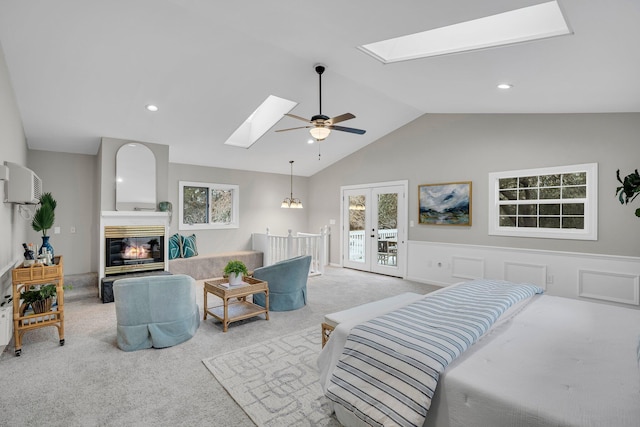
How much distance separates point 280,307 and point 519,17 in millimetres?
4038

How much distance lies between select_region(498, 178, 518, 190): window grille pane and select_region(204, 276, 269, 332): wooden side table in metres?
4.10

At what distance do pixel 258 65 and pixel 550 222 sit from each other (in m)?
4.74

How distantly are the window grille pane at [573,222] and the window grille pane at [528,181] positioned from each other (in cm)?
65

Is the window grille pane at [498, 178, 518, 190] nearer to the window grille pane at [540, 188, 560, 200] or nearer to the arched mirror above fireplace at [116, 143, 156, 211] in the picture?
the window grille pane at [540, 188, 560, 200]

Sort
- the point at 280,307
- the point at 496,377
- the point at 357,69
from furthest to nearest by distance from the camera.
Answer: the point at 280,307 → the point at 357,69 → the point at 496,377

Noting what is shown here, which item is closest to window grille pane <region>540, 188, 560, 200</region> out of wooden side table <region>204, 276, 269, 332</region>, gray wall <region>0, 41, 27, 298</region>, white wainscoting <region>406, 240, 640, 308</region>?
white wainscoting <region>406, 240, 640, 308</region>

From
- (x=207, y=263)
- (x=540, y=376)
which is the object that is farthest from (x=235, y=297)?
(x=540, y=376)

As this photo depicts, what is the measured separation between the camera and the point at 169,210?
5.62 metres

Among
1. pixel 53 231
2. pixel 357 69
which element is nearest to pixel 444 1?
pixel 357 69

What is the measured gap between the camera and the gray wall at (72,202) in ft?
17.9

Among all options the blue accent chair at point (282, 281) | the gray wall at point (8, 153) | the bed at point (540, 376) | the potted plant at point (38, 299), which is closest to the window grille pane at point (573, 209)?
the bed at point (540, 376)

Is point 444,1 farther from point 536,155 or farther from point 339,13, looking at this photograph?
point 536,155

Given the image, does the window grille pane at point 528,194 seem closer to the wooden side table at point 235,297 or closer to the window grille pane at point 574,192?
the window grille pane at point 574,192

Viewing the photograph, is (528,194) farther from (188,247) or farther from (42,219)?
(42,219)
